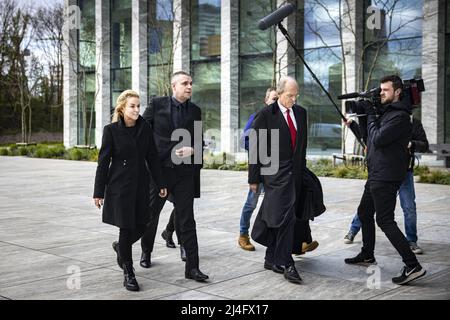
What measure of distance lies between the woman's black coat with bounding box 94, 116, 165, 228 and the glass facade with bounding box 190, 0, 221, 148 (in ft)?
72.6

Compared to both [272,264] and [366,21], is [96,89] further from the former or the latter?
[272,264]

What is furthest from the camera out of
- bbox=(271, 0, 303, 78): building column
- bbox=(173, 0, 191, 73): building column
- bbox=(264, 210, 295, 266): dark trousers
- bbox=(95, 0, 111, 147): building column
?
bbox=(95, 0, 111, 147): building column

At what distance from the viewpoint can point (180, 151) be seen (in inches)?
239

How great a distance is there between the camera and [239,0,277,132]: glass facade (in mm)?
26281

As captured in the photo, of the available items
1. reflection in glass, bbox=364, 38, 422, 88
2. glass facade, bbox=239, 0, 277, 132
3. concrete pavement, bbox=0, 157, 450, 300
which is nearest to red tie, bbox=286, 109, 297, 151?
concrete pavement, bbox=0, 157, 450, 300

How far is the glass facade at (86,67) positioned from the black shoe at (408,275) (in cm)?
3064

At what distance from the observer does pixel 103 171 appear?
18.5 ft

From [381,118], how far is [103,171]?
8.73 ft

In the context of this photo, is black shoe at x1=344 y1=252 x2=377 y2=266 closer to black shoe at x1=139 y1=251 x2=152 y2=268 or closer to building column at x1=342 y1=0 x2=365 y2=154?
black shoe at x1=139 y1=251 x2=152 y2=268

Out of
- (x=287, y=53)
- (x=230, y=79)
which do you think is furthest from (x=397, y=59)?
(x=230, y=79)

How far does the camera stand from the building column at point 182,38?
96.4 feet

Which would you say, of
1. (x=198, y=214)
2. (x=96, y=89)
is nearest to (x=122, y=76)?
(x=96, y=89)
